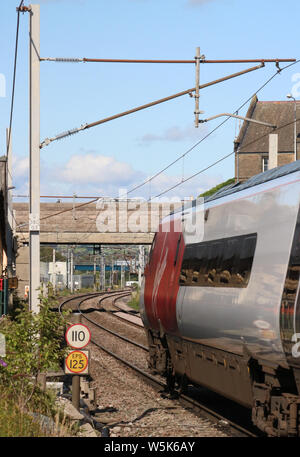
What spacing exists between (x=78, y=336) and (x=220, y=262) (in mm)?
2446

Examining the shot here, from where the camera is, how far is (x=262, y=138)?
228 feet

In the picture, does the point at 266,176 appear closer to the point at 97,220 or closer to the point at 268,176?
the point at 268,176

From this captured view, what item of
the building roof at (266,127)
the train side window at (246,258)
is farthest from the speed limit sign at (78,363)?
the building roof at (266,127)

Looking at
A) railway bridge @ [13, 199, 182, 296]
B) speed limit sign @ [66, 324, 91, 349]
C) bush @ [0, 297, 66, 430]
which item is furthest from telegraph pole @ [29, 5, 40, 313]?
railway bridge @ [13, 199, 182, 296]

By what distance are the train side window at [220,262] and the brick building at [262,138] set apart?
52.6 metres

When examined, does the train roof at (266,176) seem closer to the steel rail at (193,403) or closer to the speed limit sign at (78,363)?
the speed limit sign at (78,363)

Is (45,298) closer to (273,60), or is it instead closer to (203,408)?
(203,408)

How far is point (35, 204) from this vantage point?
16.8 m

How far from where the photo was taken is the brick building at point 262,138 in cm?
6656

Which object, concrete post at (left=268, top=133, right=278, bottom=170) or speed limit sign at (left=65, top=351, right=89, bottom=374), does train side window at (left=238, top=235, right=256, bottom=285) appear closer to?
speed limit sign at (left=65, top=351, right=89, bottom=374)

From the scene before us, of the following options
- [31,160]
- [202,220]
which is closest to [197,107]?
[31,160]

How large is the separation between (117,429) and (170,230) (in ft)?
15.6

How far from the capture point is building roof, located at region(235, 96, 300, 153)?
67.2 metres

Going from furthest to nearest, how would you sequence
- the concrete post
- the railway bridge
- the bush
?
1. the railway bridge
2. the concrete post
3. the bush
